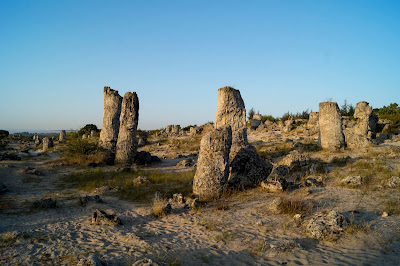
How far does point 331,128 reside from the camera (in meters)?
13.3

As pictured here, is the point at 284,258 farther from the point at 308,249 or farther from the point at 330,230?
the point at 330,230

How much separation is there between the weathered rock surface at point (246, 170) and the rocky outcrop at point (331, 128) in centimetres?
642

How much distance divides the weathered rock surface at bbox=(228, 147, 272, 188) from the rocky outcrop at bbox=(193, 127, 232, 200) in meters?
0.93

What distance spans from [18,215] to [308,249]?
6.42m

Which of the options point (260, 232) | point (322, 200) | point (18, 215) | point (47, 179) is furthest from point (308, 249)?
point (47, 179)

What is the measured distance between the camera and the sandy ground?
4.00m

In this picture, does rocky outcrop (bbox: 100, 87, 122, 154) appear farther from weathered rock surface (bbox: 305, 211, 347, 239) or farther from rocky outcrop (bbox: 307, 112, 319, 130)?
rocky outcrop (bbox: 307, 112, 319, 130)

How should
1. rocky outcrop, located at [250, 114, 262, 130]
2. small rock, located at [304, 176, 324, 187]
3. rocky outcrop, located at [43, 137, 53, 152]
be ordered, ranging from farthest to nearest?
rocky outcrop, located at [250, 114, 262, 130]
rocky outcrop, located at [43, 137, 53, 152]
small rock, located at [304, 176, 324, 187]

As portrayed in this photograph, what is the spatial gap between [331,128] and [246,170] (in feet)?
24.4

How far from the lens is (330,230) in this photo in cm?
470

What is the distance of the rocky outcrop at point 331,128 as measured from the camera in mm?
13211

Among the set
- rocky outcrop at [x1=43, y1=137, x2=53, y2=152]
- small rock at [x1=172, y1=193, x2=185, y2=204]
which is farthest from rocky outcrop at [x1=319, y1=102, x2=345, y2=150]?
rocky outcrop at [x1=43, y1=137, x2=53, y2=152]

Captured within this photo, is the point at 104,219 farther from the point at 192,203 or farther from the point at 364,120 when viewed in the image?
the point at 364,120

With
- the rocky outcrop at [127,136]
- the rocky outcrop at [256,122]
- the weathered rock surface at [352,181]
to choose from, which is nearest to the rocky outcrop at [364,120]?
the weathered rock surface at [352,181]
